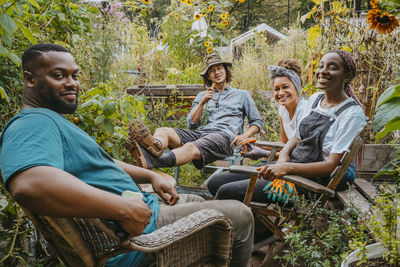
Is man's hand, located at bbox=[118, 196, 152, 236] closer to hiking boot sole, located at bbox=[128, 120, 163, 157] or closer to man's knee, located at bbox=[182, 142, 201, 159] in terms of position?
hiking boot sole, located at bbox=[128, 120, 163, 157]

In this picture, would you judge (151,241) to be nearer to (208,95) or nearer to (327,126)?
(327,126)

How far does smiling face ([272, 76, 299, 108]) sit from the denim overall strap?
0.44 meters

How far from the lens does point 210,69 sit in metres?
3.95

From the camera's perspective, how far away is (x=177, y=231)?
3.99 feet

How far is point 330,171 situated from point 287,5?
2279 cm

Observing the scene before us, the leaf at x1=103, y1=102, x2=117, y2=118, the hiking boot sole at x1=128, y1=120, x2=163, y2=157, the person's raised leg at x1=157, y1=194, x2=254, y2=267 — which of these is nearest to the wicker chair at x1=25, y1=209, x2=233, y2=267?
the person's raised leg at x1=157, y1=194, x2=254, y2=267

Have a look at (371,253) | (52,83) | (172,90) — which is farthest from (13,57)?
(172,90)

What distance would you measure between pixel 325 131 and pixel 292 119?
720 mm

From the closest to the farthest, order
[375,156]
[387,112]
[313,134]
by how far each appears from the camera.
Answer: [387,112]
[313,134]
[375,156]

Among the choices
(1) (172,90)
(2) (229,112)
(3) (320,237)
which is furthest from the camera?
(1) (172,90)

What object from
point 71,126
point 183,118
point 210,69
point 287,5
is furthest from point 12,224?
point 287,5

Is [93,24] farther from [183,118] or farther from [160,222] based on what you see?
[160,222]

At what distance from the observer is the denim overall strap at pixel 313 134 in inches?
92.2

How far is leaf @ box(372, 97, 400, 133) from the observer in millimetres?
1557
